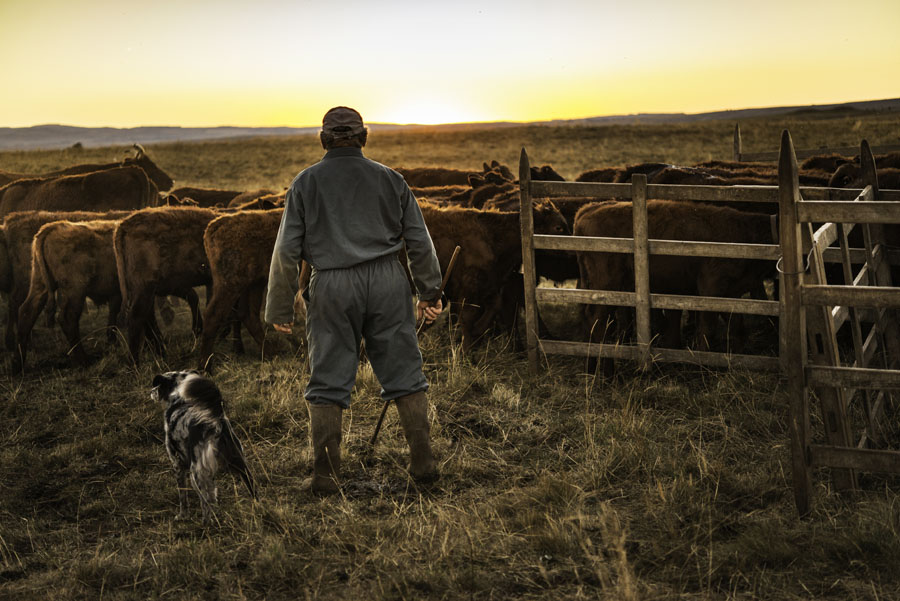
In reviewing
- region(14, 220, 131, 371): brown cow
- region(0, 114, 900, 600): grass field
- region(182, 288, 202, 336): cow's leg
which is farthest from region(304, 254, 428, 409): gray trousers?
region(182, 288, 202, 336): cow's leg

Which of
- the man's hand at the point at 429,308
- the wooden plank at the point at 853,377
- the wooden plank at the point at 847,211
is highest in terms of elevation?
the wooden plank at the point at 847,211

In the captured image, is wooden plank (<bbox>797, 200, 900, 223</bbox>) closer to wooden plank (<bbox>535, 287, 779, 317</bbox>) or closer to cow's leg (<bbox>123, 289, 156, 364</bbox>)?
wooden plank (<bbox>535, 287, 779, 317</bbox>)

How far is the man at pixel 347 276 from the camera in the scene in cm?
497

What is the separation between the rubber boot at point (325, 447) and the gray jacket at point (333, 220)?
24.9 inches

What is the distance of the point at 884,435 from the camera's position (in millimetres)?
5379

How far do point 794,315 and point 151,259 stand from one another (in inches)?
283

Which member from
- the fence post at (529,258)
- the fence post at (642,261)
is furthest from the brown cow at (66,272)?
the fence post at (642,261)

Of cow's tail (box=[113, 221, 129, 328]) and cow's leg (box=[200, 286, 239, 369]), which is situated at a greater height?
cow's tail (box=[113, 221, 129, 328])

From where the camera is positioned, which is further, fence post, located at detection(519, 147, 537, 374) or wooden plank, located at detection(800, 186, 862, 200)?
fence post, located at detection(519, 147, 537, 374)

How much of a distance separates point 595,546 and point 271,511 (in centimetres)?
184

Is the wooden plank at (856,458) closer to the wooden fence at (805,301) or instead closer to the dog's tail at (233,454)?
the wooden fence at (805,301)

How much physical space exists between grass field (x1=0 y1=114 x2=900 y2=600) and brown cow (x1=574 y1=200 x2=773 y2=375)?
2.17 feet

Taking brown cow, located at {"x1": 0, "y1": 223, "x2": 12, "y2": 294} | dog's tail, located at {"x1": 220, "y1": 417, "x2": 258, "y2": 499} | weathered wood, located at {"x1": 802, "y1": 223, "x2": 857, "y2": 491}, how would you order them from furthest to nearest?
brown cow, located at {"x1": 0, "y1": 223, "x2": 12, "y2": 294} → dog's tail, located at {"x1": 220, "y1": 417, "x2": 258, "y2": 499} → weathered wood, located at {"x1": 802, "y1": 223, "x2": 857, "y2": 491}

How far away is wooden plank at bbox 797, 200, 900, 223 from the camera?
416 centimetres
